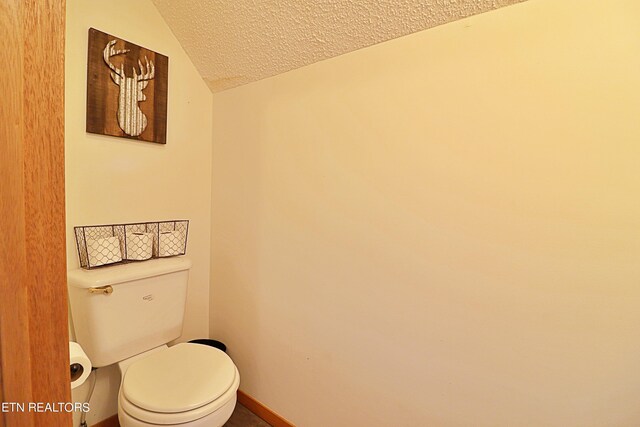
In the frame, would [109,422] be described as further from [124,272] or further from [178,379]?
[124,272]

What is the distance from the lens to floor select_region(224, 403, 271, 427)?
4.73 ft

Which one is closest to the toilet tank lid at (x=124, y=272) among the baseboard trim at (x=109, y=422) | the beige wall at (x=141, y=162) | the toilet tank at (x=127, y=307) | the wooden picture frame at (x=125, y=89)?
the toilet tank at (x=127, y=307)

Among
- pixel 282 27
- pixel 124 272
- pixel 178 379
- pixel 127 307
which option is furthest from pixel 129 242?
pixel 282 27

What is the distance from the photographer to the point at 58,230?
0.37 m

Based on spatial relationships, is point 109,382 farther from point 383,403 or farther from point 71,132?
point 383,403

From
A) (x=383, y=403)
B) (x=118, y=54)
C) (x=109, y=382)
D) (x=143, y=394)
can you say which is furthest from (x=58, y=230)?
(x=109, y=382)

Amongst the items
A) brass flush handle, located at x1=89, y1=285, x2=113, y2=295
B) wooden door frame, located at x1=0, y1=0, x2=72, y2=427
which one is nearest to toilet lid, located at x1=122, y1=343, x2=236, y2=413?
brass flush handle, located at x1=89, y1=285, x2=113, y2=295

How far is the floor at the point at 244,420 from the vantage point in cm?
144

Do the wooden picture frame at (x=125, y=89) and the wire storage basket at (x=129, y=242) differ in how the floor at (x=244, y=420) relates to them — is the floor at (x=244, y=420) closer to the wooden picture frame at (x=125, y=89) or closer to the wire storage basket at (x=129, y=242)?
the wire storage basket at (x=129, y=242)

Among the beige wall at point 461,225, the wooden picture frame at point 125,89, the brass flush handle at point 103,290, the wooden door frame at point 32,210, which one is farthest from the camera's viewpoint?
the wooden picture frame at point 125,89

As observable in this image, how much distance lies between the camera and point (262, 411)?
1.47 metres

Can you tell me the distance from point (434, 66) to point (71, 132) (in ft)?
4.84

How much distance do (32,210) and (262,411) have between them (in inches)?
61.2

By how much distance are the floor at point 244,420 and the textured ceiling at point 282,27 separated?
71.1 inches
